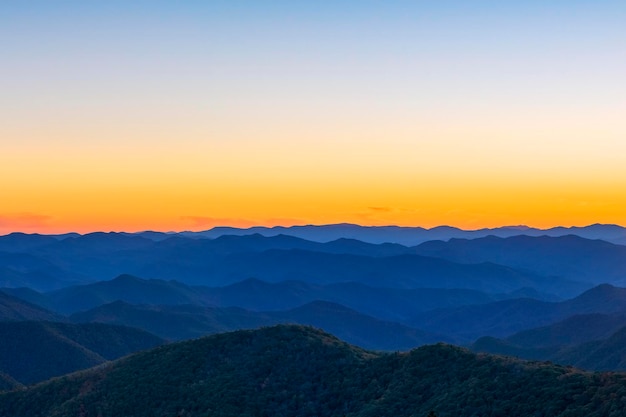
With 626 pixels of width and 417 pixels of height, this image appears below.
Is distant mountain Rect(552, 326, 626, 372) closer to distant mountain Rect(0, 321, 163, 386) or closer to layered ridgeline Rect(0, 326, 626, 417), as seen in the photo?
layered ridgeline Rect(0, 326, 626, 417)

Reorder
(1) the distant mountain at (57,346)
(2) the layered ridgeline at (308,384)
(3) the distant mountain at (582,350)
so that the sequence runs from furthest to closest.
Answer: (3) the distant mountain at (582,350)
(1) the distant mountain at (57,346)
(2) the layered ridgeline at (308,384)

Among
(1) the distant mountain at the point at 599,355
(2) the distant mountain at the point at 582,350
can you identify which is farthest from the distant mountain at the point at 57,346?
(1) the distant mountain at the point at 599,355

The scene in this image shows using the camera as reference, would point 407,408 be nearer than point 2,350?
Yes

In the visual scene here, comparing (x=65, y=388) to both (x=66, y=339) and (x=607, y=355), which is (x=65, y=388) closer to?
(x=66, y=339)

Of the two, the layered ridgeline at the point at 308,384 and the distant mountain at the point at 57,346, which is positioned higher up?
the layered ridgeline at the point at 308,384

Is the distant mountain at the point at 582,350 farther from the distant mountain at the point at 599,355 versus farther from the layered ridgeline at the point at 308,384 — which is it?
the layered ridgeline at the point at 308,384

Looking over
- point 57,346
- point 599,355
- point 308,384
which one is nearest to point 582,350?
point 599,355

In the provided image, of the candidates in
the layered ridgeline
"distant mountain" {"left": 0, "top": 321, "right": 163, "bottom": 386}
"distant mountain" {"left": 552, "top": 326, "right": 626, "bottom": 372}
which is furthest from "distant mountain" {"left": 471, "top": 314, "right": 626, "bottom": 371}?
"distant mountain" {"left": 0, "top": 321, "right": 163, "bottom": 386}

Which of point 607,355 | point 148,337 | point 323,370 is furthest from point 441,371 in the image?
point 148,337
